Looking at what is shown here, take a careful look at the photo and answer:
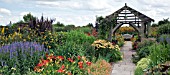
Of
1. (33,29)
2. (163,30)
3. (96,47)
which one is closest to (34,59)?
(33,29)

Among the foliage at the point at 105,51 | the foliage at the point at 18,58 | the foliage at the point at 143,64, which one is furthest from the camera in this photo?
the foliage at the point at 105,51

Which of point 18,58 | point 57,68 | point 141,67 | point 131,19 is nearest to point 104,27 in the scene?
point 131,19

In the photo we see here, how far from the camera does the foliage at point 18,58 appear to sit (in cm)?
683

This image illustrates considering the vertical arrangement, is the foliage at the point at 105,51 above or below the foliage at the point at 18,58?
below

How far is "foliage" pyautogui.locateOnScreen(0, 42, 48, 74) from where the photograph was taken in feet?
22.4

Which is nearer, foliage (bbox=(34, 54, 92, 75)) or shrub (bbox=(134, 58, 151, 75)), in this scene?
foliage (bbox=(34, 54, 92, 75))

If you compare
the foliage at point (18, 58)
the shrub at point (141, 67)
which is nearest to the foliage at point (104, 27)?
the shrub at point (141, 67)

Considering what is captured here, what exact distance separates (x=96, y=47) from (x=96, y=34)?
5576mm

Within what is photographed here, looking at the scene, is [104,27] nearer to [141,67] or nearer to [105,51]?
[105,51]

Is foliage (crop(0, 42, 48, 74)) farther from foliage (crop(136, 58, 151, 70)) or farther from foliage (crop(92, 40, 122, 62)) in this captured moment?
foliage (crop(92, 40, 122, 62))

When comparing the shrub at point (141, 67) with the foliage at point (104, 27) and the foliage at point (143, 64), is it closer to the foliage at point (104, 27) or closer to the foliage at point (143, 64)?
the foliage at point (143, 64)

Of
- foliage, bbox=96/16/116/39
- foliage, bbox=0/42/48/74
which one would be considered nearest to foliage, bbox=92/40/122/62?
foliage, bbox=96/16/116/39

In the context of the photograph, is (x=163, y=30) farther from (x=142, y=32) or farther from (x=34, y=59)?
(x=34, y=59)

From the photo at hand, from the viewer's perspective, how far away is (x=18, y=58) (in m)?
7.13
